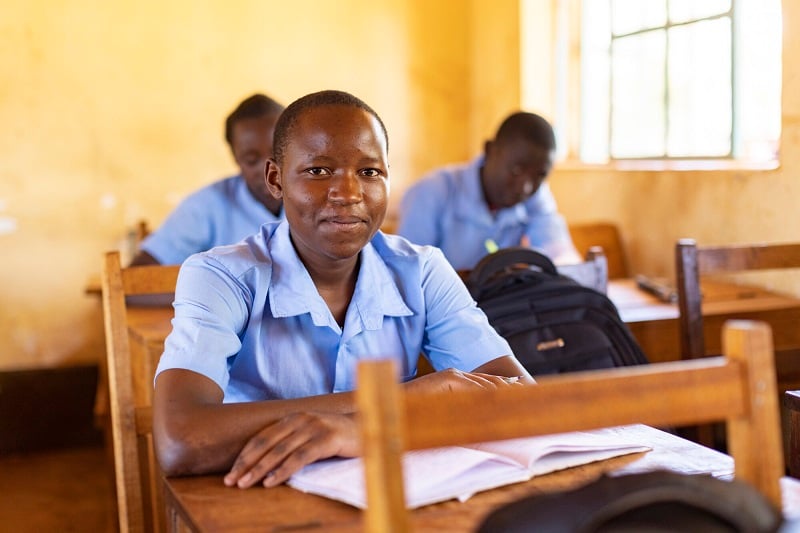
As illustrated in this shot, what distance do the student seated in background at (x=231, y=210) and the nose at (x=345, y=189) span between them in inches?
57.4

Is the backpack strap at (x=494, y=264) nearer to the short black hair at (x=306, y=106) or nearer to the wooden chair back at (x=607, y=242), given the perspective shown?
the short black hair at (x=306, y=106)

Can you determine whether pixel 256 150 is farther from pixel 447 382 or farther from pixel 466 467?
pixel 466 467

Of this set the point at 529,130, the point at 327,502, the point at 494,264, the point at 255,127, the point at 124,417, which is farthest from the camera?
the point at 529,130

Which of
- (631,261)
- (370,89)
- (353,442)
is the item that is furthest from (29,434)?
(353,442)

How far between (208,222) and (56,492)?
1402 millimetres

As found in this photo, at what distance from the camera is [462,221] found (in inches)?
131

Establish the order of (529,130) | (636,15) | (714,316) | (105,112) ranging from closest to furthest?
(714,316) → (529,130) → (636,15) → (105,112)

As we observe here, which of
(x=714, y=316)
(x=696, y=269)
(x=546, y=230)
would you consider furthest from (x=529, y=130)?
(x=696, y=269)

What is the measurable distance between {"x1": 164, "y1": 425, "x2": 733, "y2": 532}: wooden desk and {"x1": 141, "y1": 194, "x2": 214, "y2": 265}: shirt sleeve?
1807 millimetres

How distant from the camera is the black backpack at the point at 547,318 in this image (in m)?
2.16

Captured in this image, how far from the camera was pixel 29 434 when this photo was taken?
425 cm

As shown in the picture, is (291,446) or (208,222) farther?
(208,222)

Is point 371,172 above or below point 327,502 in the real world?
above

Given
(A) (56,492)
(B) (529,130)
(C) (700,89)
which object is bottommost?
(A) (56,492)
